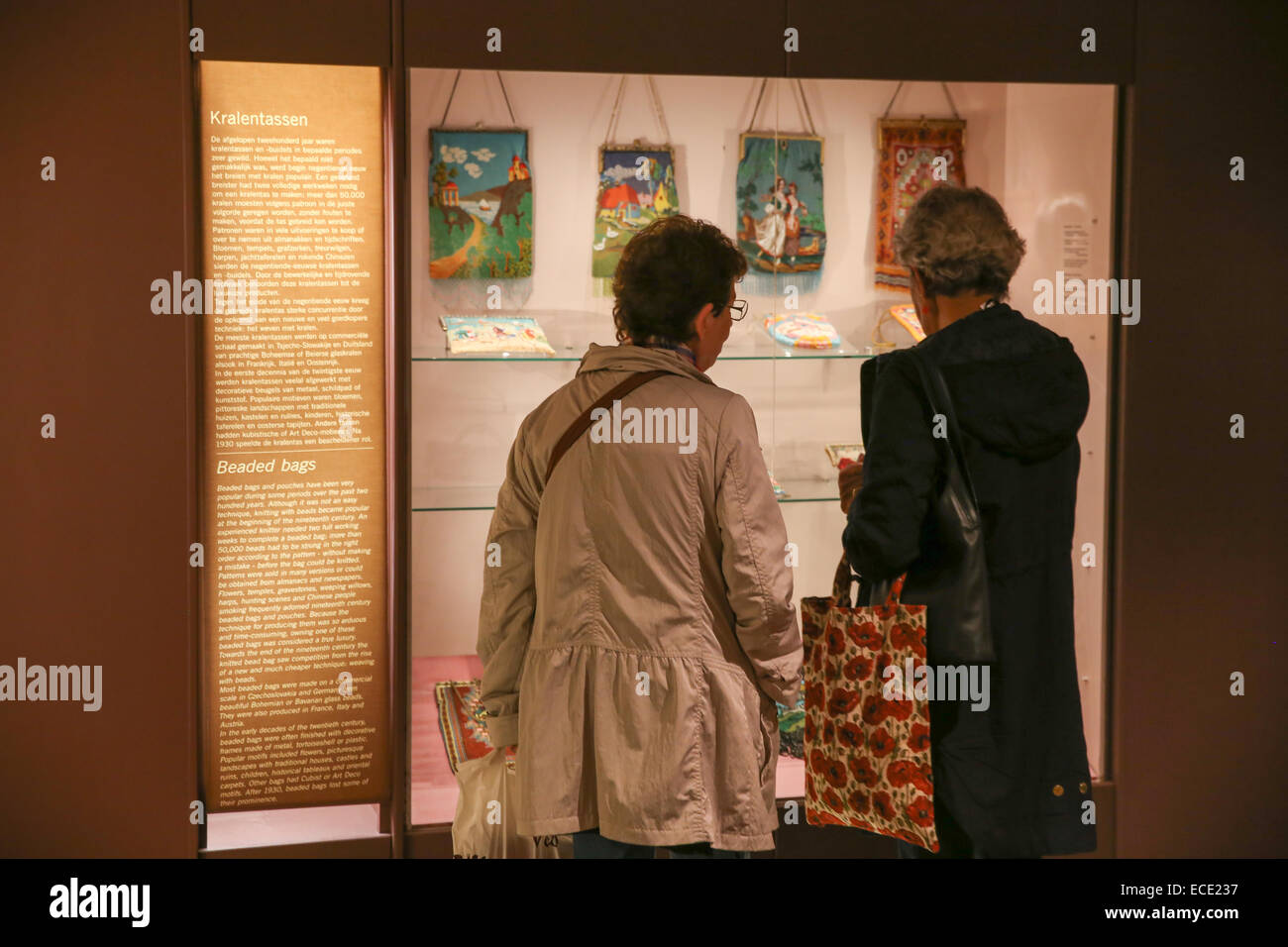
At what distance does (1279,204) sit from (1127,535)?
1.09m

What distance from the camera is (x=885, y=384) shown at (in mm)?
2645

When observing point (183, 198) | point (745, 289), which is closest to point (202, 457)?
point (183, 198)

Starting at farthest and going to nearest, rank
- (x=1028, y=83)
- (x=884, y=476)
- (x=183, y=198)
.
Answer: (x=1028, y=83), (x=183, y=198), (x=884, y=476)

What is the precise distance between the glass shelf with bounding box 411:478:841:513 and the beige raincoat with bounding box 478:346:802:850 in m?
0.94

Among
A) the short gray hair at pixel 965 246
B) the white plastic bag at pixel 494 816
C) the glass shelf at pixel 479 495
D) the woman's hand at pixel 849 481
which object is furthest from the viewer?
the glass shelf at pixel 479 495

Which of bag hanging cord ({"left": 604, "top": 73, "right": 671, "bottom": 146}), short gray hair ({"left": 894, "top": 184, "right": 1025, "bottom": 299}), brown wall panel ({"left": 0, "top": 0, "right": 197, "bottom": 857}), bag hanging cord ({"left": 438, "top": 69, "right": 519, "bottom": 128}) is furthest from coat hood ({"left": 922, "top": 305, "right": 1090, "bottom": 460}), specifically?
brown wall panel ({"left": 0, "top": 0, "right": 197, "bottom": 857})

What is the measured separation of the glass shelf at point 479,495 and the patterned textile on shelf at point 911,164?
697 mm

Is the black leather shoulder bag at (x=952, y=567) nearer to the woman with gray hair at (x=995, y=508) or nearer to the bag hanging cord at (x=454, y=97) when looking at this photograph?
the woman with gray hair at (x=995, y=508)

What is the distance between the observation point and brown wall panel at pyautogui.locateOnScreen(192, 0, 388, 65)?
10.5 ft

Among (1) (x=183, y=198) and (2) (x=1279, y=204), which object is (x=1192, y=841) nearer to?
(2) (x=1279, y=204)

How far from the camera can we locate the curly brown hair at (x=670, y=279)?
262cm

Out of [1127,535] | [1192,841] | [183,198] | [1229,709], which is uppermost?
[183,198]
